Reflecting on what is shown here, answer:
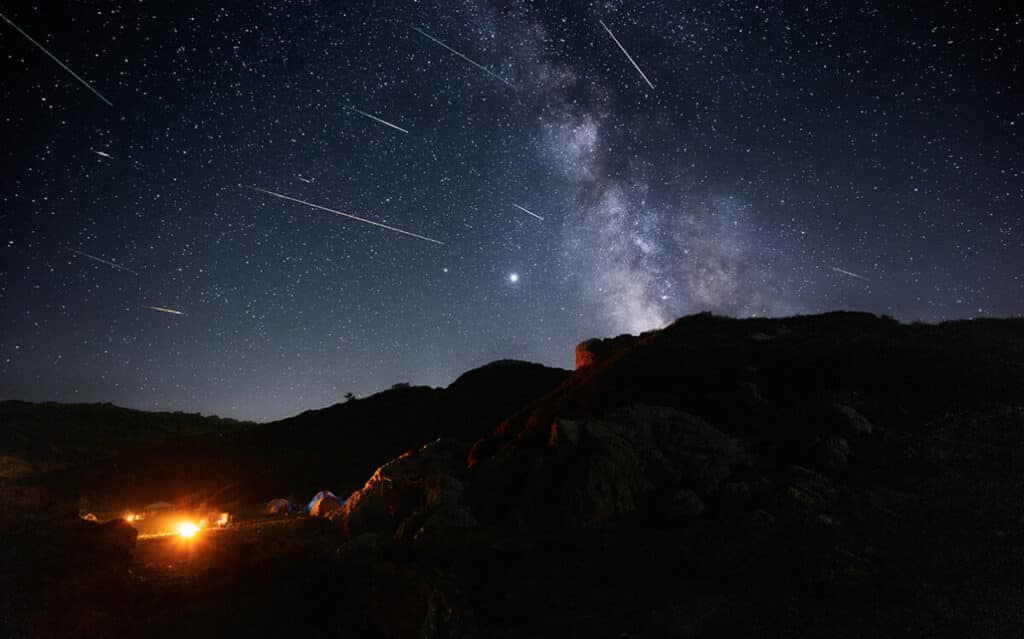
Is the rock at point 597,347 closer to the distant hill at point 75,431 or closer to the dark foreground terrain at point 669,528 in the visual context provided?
the dark foreground terrain at point 669,528

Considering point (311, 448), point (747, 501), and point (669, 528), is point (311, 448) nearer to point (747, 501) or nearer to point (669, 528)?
point (669, 528)

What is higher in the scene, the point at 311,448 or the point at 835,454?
the point at 311,448

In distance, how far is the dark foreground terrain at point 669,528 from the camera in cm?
1114

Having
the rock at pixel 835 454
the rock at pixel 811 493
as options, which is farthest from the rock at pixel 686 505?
the rock at pixel 835 454

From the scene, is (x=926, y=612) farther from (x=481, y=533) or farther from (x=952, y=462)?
(x=481, y=533)

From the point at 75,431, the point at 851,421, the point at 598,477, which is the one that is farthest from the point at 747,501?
the point at 75,431

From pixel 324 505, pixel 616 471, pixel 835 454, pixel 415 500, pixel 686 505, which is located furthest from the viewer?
pixel 324 505

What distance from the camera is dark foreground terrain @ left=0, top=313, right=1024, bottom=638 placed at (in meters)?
11.1

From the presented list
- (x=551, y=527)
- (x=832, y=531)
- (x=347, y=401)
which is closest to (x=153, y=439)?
(x=347, y=401)

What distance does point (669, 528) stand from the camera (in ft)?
50.3

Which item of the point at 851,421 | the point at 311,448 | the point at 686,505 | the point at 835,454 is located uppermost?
the point at 311,448

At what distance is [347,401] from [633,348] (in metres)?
44.4

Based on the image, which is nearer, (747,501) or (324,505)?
(747,501)

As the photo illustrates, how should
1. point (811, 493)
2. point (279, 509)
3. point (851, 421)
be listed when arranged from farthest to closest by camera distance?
point (279, 509) < point (851, 421) < point (811, 493)
